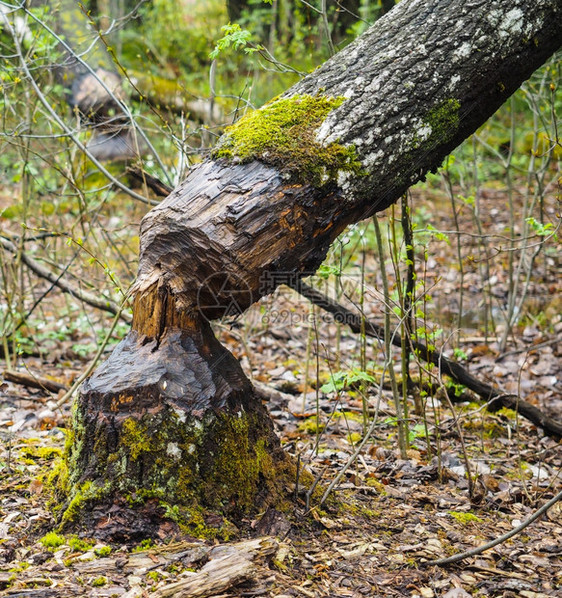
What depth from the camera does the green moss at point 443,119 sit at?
2.62 meters

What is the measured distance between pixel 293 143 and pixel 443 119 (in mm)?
727

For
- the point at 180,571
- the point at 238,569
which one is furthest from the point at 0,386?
the point at 238,569

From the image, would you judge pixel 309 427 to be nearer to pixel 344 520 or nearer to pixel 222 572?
pixel 344 520

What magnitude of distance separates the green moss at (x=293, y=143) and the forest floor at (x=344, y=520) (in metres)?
0.93

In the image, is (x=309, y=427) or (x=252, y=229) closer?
(x=252, y=229)

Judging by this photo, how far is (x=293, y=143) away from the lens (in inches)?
97.1

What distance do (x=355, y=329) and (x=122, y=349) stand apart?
2136 mm

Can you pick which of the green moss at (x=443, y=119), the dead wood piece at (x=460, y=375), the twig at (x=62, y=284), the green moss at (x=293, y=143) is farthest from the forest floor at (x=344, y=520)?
the green moss at (x=293, y=143)

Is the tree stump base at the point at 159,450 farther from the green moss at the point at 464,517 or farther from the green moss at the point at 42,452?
the green moss at the point at 464,517

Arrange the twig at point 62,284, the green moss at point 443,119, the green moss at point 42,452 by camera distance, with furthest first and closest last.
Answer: the twig at point 62,284 → the green moss at point 42,452 → the green moss at point 443,119

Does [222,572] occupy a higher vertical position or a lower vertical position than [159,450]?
lower

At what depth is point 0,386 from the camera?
3.06 m

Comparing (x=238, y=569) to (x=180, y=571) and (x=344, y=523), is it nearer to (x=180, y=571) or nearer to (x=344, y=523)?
(x=180, y=571)

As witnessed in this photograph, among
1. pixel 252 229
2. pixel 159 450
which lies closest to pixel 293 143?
pixel 252 229
